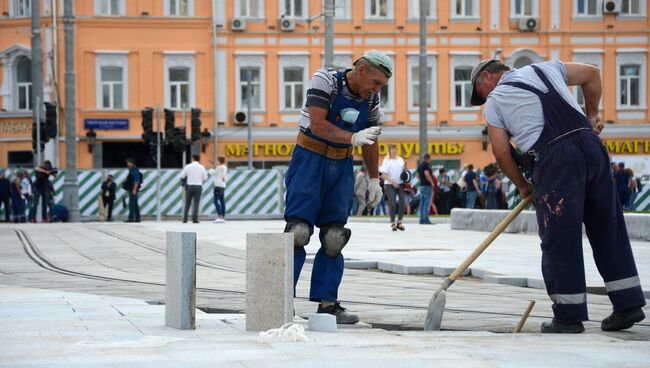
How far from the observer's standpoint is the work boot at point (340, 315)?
28.1 ft

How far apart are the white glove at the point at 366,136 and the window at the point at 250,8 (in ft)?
149

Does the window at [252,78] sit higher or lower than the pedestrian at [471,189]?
higher

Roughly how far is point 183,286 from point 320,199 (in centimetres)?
128

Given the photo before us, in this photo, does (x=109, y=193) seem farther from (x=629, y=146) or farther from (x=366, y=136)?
(x=366, y=136)

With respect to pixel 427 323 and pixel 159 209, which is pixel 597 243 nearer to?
pixel 427 323

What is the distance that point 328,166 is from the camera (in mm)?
8836

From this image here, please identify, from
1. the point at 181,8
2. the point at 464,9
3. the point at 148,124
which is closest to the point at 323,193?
the point at 148,124

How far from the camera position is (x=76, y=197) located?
36.3m

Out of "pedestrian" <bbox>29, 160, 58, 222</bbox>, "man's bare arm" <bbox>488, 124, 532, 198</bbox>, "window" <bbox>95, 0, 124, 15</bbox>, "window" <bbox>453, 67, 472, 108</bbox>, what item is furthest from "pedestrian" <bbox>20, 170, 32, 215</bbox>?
"man's bare arm" <bbox>488, 124, 532, 198</bbox>

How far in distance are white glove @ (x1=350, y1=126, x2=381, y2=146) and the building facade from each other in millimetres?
42649

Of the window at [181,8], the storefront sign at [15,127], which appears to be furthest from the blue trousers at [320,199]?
the window at [181,8]

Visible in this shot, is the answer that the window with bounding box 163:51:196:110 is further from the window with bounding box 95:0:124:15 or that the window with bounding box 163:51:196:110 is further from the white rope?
the white rope

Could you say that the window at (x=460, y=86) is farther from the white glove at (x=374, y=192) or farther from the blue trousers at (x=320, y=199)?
the blue trousers at (x=320, y=199)

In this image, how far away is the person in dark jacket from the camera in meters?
38.0
